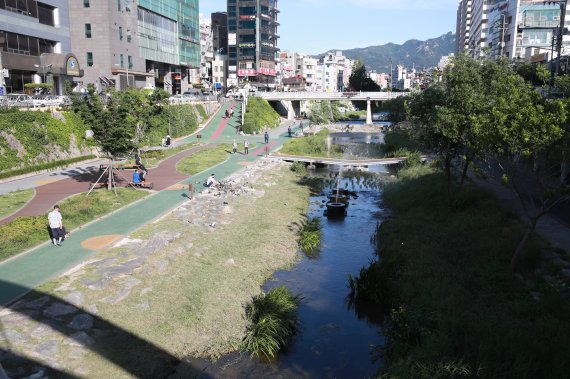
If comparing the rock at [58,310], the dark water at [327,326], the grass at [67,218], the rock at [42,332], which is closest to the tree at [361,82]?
the dark water at [327,326]

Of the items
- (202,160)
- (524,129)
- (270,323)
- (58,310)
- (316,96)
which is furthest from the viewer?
(316,96)

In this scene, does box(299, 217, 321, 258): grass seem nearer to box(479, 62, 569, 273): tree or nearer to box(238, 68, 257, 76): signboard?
box(479, 62, 569, 273): tree

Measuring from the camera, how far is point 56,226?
20.7m

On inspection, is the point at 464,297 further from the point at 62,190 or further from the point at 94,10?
the point at 94,10

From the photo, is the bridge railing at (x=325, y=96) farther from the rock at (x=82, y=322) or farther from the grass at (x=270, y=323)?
the rock at (x=82, y=322)

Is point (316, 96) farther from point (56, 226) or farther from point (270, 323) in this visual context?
point (270, 323)

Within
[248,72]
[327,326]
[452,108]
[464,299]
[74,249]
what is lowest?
[327,326]

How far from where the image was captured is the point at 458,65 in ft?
89.6

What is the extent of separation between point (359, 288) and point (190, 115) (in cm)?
5352

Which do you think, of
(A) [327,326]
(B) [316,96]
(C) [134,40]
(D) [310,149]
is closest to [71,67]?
(C) [134,40]

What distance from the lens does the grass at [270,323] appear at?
16422 mm

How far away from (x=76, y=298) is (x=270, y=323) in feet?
22.4

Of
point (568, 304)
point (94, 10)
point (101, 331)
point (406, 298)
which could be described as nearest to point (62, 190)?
point (101, 331)

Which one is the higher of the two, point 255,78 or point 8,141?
point 255,78
